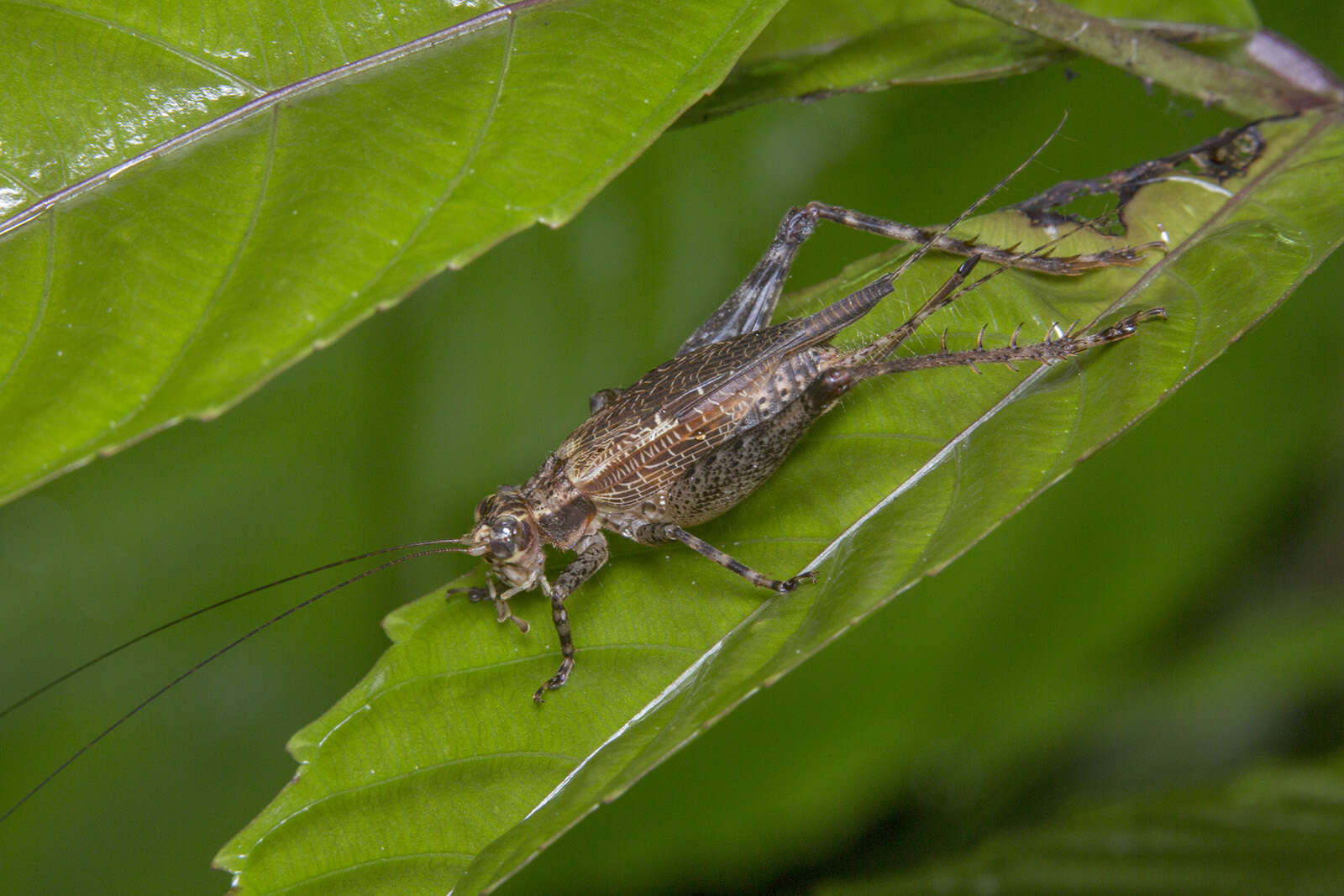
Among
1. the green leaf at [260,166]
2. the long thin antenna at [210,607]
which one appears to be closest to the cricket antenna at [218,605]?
the long thin antenna at [210,607]

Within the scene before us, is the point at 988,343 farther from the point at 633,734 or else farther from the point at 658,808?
the point at 658,808

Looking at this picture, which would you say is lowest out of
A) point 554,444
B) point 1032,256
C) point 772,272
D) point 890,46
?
point 1032,256

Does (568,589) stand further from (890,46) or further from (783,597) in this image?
(890,46)

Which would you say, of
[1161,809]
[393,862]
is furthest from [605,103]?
[1161,809]

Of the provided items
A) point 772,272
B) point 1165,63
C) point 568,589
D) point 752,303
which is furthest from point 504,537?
point 1165,63

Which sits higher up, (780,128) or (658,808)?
(780,128)

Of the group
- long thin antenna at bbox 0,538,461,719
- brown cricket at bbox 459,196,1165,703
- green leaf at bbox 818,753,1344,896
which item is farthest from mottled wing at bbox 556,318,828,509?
green leaf at bbox 818,753,1344,896

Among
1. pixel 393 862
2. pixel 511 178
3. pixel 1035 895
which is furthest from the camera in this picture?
pixel 1035 895

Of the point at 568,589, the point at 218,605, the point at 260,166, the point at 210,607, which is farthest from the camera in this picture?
the point at 218,605
